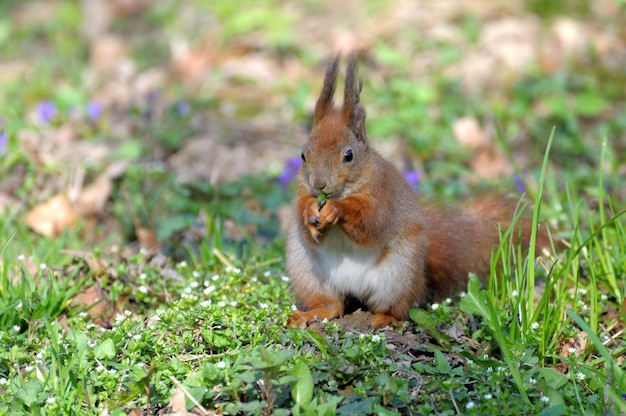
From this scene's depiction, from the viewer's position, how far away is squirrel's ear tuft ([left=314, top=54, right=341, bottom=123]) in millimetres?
2859

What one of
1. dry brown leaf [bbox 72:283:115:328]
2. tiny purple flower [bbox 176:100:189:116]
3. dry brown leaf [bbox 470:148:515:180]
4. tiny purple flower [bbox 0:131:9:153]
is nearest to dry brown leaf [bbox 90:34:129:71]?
tiny purple flower [bbox 176:100:189:116]

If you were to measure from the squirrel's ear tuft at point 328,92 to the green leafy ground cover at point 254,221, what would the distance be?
75 centimetres

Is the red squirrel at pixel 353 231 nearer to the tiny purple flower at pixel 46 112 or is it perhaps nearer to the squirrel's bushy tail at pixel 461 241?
the squirrel's bushy tail at pixel 461 241

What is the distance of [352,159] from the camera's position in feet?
9.57

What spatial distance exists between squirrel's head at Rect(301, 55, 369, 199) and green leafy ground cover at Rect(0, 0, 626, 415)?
0.51 metres

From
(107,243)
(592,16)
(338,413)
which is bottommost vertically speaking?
(107,243)

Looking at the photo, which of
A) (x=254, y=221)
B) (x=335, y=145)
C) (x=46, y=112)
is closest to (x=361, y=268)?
(x=335, y=145)

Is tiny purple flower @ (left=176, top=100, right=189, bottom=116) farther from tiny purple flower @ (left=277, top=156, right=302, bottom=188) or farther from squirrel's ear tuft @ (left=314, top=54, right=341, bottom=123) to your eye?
squirrel's ear tuft @ (left=314, top=54, right=341, bottom=123)

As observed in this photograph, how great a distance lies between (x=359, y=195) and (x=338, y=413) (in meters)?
0.86

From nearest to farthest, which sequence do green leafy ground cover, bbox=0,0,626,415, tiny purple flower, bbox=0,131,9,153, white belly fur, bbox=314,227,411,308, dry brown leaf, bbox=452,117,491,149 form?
1. green leafy ground cover, bbox=0,0,626,415
2. white belly fur, bbox=314,227,411,308
3. tiny purple flower, bbox=0,131,9,153
4. dry brown leaf, bbox=452,117,491,149

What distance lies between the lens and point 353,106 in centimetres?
295

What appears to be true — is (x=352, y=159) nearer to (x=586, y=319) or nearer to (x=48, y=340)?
(x=586, y=319)

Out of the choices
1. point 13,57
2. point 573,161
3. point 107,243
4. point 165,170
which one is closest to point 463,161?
point 573,161

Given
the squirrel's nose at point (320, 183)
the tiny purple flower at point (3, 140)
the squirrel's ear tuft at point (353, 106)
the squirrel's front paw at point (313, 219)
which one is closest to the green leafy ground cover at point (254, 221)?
the tiny purple flower at point (3, 140)
